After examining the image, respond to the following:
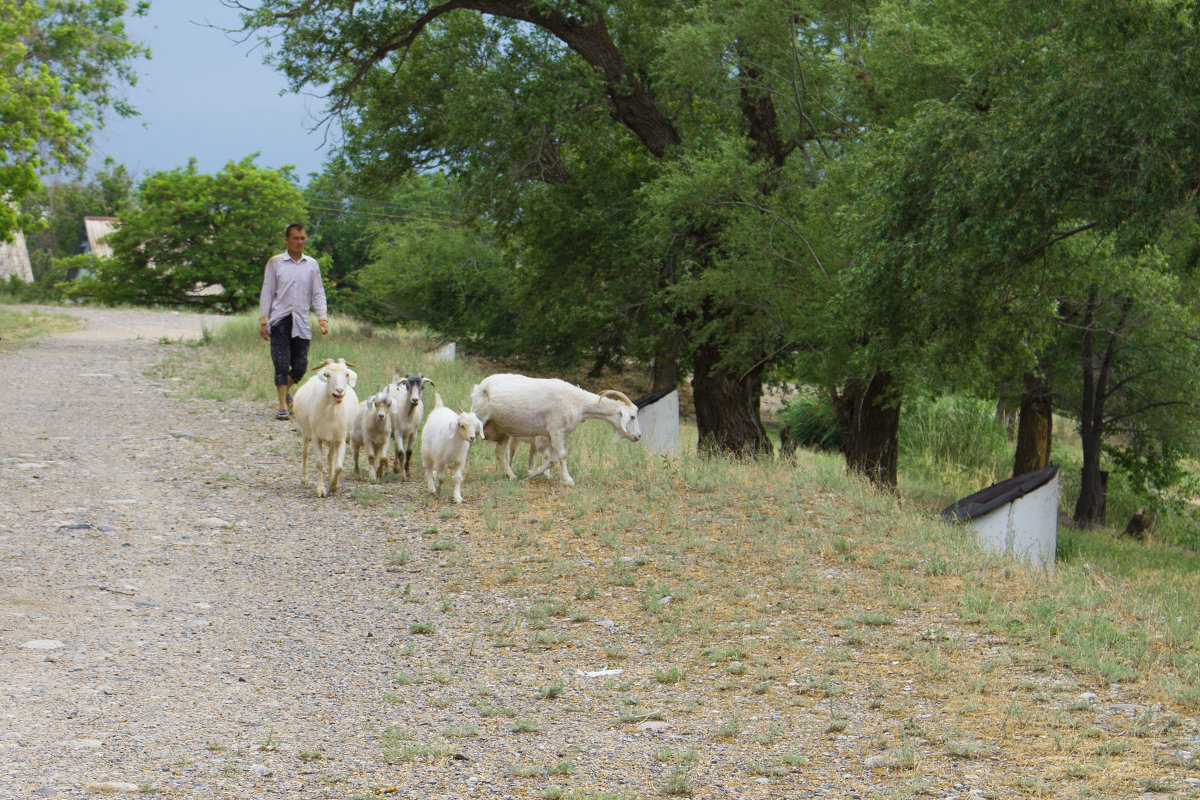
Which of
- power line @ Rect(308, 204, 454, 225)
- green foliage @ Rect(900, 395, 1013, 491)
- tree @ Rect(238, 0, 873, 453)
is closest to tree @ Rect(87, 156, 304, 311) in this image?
power line @ Rect(308, 204, 454, 225)

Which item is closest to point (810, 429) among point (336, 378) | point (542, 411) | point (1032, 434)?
point (1032, 434)

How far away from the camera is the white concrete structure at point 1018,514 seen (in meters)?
12.4

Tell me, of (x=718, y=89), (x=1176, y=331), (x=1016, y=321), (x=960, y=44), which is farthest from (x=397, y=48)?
(x=1176, y=331)

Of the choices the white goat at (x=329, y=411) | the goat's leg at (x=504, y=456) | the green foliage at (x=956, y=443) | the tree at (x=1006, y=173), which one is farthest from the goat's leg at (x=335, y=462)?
the green foliage at (x=956, y=443)

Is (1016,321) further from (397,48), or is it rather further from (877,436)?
(397,48)

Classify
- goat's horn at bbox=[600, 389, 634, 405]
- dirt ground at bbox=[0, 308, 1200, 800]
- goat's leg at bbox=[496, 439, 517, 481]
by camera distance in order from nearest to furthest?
dirt ground at bbox=[0, 308, 1200, 800] → goat's horn at bbox=[600, 389, 634, 405] → goat's leg at bbox=[496, 439, 517, 481]

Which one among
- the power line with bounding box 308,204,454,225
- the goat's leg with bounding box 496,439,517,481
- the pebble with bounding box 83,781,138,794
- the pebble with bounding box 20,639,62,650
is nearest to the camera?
the pebble with bounding box 83,781,138,794

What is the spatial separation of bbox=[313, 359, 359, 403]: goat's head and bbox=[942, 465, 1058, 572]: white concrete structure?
6.22 metres

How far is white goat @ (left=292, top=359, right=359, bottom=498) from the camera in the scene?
10.6m

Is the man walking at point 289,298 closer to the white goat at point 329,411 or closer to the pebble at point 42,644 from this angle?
the white goat at point 329,411

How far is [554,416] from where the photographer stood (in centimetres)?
1167

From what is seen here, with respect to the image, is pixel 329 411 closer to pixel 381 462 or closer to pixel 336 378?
pixel 336 378

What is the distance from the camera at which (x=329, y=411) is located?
10672mm

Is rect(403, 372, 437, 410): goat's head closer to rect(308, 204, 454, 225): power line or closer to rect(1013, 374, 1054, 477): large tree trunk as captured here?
rect(1013, 374, 1054, 477): large tree trunk
